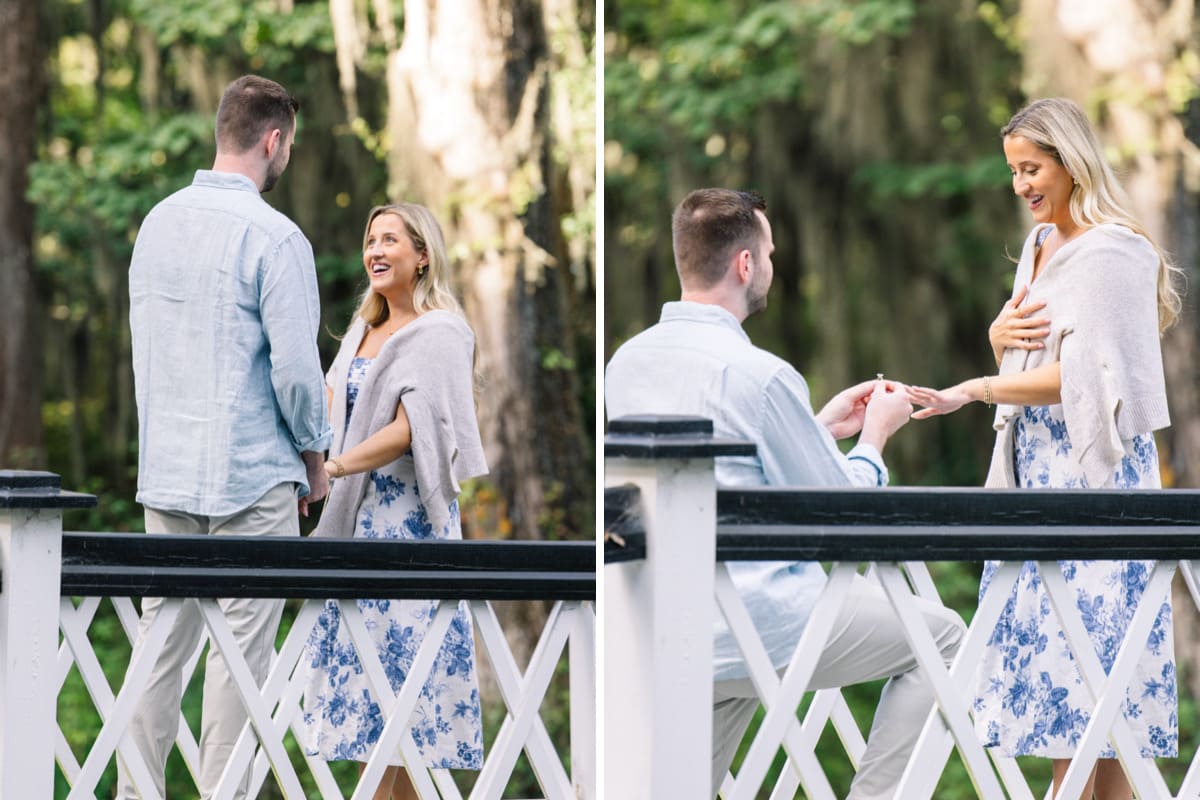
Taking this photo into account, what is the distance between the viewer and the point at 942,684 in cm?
179

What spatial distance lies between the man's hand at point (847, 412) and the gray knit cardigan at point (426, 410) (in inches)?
28.8

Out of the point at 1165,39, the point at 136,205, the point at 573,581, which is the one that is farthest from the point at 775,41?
the point at 573,581

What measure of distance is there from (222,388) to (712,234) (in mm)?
948

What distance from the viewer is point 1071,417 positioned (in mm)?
2244

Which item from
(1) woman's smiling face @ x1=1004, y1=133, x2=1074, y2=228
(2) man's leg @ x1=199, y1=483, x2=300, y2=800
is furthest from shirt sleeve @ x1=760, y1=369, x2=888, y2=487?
(2) man's leg @ x1=199, y1=483, x2=300, y2=800

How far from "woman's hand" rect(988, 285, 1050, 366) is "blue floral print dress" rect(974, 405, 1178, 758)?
23cm

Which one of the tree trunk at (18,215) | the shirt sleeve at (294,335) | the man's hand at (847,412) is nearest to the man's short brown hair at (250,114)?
the shirt sleeve at (294,335)

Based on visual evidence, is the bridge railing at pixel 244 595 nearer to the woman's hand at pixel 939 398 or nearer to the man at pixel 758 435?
the man at pixel 758 435

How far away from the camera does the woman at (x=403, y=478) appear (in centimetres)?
268

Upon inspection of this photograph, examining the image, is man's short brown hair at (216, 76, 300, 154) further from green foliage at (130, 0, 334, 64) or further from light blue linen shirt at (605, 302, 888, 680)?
green foliage at (130, 0, 334, 64)

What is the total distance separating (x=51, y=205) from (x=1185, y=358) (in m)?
5.49

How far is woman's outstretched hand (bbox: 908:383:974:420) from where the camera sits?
2.19m

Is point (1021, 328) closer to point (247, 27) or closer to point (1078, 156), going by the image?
point (1078, 156)

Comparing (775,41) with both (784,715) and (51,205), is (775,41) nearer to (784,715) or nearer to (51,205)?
(51,205)
